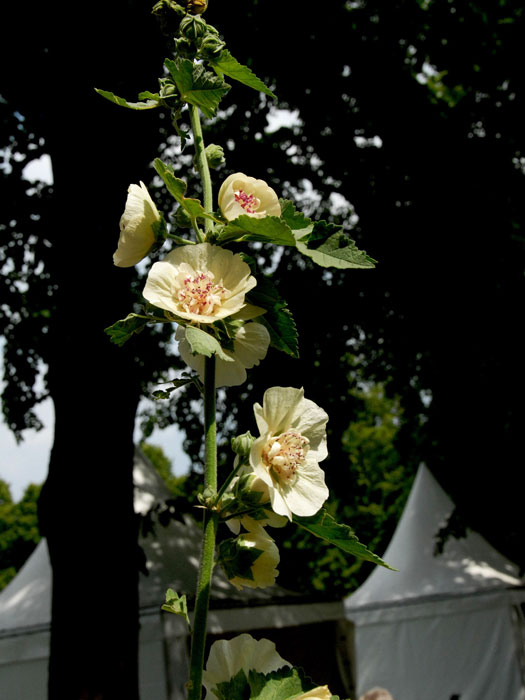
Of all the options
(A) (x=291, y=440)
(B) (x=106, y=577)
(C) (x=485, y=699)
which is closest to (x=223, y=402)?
(B) (x=106, y=577)

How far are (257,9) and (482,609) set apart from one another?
701cm

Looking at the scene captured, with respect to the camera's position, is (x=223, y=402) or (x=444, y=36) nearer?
(x=444, y=36)

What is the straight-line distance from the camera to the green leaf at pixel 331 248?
1082 mm

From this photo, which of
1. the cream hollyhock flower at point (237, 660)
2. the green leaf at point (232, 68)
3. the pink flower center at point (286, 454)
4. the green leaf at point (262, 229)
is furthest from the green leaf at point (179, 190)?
the cream hollyhock flower at point (237, 660)

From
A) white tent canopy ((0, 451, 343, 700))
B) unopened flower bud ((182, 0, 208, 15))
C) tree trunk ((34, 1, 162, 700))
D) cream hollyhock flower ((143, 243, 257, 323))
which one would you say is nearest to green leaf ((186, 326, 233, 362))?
cream hollyhock flower ((143, 243, 257, 323))

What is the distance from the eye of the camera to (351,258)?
1084 mm

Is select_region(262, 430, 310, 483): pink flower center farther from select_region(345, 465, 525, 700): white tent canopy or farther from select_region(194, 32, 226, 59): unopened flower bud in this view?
select_region(345, 465, 525, 700): white tent canopy

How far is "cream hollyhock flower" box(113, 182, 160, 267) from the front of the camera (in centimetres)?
109

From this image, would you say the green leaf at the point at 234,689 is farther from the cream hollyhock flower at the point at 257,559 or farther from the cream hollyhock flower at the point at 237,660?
the cream hollyhock flower at the point at 257,559

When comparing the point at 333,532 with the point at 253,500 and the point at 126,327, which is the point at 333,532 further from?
the point at 126,327

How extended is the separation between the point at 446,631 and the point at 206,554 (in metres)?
8.21

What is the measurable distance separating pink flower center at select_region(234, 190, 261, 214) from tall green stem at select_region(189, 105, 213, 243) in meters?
0.05

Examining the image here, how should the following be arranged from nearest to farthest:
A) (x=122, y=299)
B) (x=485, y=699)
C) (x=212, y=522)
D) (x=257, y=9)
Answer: (x=212, y=522) < (x=122, y=299) < (x=257, y=9) < (x=485, y=699)

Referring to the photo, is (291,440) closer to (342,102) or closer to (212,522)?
(212,522)
